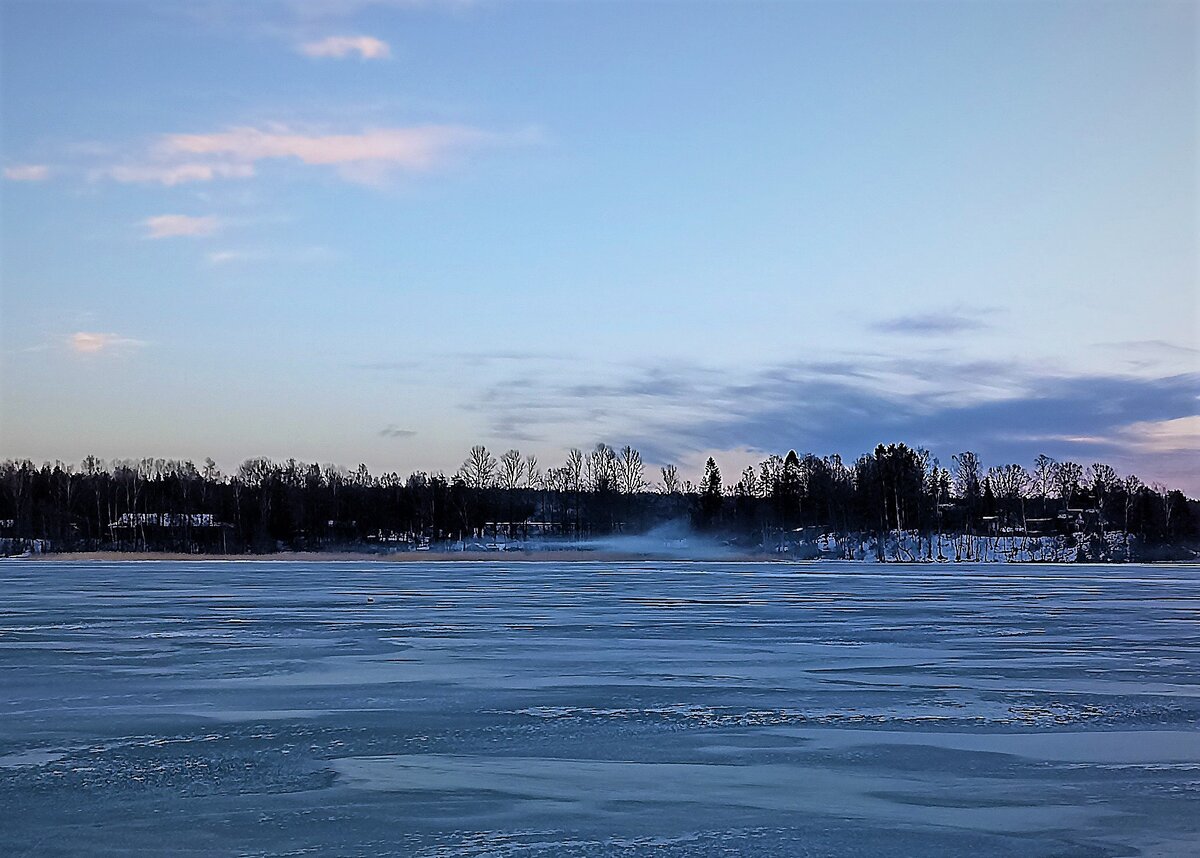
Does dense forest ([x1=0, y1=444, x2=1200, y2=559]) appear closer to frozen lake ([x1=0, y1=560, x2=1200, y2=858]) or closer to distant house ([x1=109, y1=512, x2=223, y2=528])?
distant house ([x1=109, y1=512, x2=223, y2=528])

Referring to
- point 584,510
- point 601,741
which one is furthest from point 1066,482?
point 601,741

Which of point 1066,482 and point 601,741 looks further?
point 1066,482

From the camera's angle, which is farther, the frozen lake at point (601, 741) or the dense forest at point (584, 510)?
the dense forest at point (584, 510)

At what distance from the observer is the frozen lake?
534 centimetres

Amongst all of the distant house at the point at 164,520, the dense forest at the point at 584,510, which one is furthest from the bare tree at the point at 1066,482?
the distant house at the point at 164,520

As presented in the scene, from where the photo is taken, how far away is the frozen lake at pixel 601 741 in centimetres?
534

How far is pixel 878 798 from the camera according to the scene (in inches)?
237

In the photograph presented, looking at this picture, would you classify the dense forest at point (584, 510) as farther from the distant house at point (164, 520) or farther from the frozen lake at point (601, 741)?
the frozen lake at point (601, 741)

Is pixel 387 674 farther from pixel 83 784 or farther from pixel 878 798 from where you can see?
pixel 878 798

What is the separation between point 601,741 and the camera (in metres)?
7.68

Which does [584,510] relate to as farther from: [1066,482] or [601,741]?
[601,741]

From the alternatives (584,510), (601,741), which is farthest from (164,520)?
(601,741)

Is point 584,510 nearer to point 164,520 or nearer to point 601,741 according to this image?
point 164,520

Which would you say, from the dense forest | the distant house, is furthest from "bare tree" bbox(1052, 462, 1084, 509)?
the distant house
